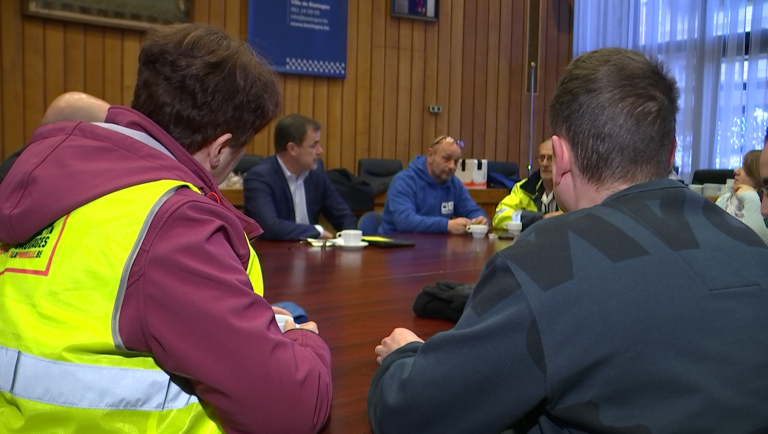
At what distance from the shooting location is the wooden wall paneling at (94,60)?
218 inches

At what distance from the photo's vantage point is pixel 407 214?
3.71m

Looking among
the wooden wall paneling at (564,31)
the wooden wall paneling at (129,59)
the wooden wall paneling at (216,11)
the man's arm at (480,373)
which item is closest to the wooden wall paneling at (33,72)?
the wooden wall paneling at (129,59)

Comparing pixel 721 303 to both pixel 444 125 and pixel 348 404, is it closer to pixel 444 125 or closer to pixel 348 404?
pixel 348 404

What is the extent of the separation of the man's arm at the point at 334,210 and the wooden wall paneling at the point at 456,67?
339cm

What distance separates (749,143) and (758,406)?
6.41 metres

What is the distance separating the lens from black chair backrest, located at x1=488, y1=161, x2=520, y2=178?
6828mm

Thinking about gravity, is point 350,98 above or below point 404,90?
below

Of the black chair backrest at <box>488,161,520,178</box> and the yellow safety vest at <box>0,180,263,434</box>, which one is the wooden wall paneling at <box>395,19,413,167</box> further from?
the yellow safety vest at <box>0,180,263,434</box>

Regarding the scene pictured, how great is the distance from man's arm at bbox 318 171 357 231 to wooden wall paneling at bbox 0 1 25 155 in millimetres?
2962

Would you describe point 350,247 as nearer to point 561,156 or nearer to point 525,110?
point 561,156

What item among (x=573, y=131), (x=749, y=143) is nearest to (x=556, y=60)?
(x=749, y=143)

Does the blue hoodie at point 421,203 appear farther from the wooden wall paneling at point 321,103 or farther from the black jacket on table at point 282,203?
the wooden wall paneling at point 321,103

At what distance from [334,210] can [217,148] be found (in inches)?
117

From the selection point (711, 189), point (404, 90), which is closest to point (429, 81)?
point (404, 90)
